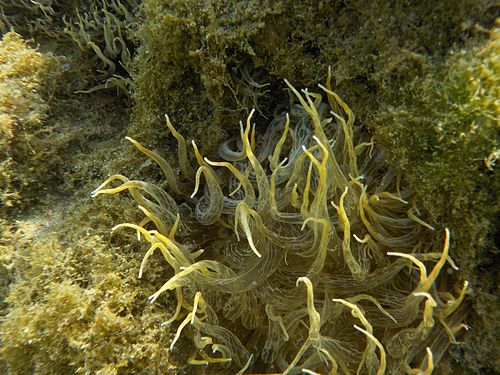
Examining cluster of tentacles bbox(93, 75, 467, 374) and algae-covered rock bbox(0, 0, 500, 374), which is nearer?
algae-covered rock bbox(0, 0, 500, 374)

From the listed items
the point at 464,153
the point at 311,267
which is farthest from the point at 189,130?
the point at 464,153

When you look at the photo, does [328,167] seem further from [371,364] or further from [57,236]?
[57,236]

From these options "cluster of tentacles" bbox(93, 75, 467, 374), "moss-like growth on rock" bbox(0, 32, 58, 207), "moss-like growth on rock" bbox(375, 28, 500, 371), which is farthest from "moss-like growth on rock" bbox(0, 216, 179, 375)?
"moss-like growth on rock" bbox(375, 28, 500, 371)

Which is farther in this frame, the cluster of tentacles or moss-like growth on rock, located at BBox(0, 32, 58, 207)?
moss-like growth on rock, located at BBox(0, 32, 58, 207)

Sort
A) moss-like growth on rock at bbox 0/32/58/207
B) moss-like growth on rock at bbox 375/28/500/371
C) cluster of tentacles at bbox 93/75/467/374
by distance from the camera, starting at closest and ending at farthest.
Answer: moss-like growth on rock at bbox 375/28/500/371 < cluster of tentacles at bbox 93/75/467/374 < moss-like growth on rock at bbox 0/32/58/207

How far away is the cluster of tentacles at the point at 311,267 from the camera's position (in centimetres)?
135

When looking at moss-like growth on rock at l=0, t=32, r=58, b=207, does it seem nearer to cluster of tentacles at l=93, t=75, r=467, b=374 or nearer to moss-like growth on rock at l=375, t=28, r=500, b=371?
cluster of tentacles at l=93, t=75, r=467, b=374

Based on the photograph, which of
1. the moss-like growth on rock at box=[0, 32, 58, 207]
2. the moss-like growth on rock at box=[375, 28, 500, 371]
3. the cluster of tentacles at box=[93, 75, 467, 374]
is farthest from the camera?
the moss-like growth on rock at box=[0, 32, 58, 207]

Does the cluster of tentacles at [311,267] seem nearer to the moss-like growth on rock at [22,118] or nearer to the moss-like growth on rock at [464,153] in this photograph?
the moss-like growth on rock at [464,153]

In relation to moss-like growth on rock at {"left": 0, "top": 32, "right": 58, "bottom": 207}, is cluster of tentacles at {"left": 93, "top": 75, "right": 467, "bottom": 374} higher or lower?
lower

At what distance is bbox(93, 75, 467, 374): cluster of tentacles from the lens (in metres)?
1.35

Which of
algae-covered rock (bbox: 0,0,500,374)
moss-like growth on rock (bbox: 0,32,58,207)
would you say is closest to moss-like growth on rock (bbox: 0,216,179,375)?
algae-covered rock (bbox: 0,0,500,374)

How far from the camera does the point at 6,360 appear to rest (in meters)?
1.48

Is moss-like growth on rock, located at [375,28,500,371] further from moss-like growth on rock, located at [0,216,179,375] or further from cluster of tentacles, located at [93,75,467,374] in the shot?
moss-like growth on rock, located at [0,216,179,375]
